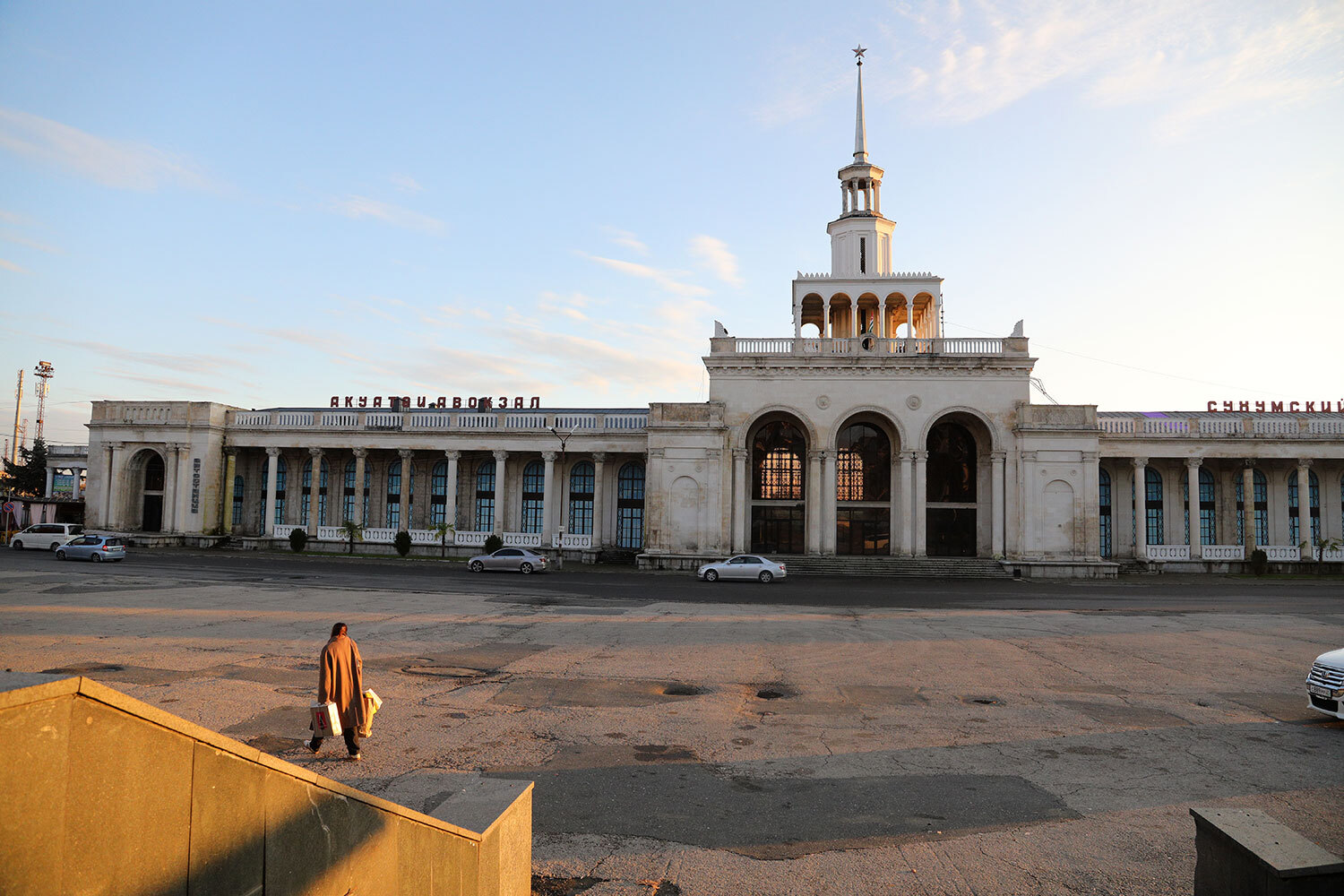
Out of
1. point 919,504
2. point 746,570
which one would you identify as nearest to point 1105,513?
point 919,504

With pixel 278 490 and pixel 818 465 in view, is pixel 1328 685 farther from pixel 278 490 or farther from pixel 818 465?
pixel 278 490

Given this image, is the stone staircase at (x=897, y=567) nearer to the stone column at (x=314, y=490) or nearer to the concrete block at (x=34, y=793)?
the stone column at (x=314, y=490)

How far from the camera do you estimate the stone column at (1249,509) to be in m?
41.5

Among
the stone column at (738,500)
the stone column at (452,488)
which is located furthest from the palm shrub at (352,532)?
the stone column at (738,500)

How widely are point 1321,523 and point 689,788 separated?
5074 cm

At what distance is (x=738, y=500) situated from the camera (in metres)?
41.2

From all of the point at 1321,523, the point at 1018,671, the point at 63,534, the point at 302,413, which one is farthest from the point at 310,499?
the point at 1321,523

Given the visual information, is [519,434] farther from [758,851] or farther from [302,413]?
[758,851]

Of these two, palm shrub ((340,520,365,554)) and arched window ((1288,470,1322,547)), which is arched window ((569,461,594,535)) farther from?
arched window ((1288,470,1322,547))

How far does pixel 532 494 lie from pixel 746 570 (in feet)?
62.6

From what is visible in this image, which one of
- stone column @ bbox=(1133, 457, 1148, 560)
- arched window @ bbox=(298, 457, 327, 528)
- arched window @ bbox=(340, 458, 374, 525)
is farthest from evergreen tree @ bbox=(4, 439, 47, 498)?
stone column @ bbox=(1133, 457, 1148, 560)

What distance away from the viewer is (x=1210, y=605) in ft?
81.3

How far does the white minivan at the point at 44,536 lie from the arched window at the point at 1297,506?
67.1 m

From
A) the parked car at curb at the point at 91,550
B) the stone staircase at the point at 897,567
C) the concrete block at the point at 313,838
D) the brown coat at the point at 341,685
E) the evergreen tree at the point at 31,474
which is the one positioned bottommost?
the stone staircase at the point at 897,567
